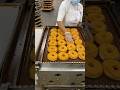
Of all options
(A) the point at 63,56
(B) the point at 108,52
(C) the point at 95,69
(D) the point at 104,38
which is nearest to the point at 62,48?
(A) the point at 63,56

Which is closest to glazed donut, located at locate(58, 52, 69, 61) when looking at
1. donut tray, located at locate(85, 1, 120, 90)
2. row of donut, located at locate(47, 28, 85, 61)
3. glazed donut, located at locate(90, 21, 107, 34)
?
row of donut, located at locate(47, 28, 85, 61)

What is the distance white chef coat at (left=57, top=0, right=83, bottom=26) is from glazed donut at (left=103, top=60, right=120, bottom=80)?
0.28 m

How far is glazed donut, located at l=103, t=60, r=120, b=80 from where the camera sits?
0.85 metres

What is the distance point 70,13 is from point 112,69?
325 mm

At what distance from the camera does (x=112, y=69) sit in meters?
0.88

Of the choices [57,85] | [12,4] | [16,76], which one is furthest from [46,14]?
[12,4]

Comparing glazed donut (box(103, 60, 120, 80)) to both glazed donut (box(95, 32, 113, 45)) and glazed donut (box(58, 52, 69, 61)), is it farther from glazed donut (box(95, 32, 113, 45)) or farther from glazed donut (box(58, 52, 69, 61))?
glazed donut (box(58, 52, 69, 61))

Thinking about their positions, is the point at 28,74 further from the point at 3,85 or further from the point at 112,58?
the point at 112,58

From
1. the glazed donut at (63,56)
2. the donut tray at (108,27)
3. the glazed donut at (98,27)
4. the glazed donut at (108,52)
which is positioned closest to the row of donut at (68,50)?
the glazed donut at (63,56)

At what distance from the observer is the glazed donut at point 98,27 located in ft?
3.67

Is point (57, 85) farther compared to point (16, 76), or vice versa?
point (16, 76)

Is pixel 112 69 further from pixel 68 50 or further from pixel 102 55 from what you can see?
pixel 68 50

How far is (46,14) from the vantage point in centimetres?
62

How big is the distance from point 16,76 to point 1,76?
0.06 metres
